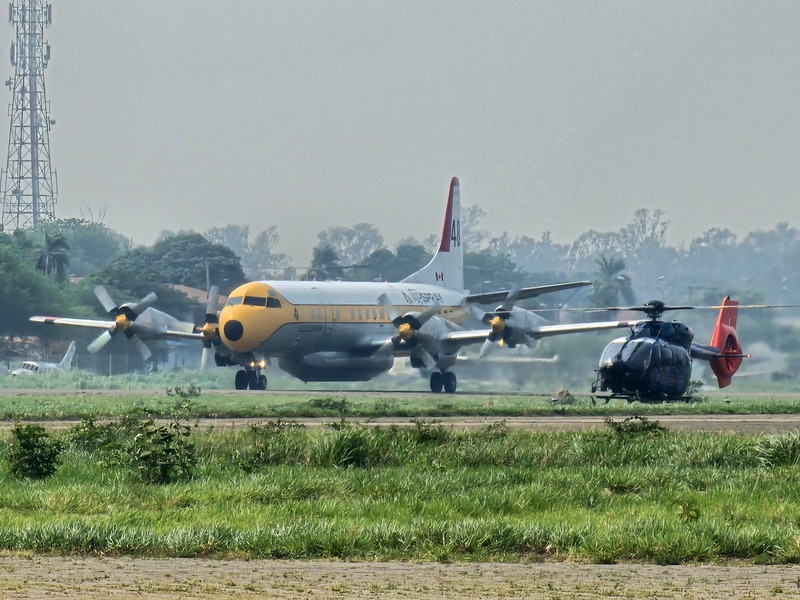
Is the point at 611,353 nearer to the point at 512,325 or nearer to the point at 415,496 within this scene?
the point at 512,325

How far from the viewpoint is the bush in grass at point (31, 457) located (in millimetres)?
20533

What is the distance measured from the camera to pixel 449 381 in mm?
58625

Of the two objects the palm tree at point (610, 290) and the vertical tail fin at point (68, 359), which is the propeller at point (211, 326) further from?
the palm tree at point (610, 290)

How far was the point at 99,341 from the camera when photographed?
186 feet

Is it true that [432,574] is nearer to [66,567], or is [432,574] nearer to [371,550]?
[371,550]

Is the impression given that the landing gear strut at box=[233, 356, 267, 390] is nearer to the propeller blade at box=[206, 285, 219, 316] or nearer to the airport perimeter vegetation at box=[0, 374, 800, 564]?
the propeller blade at box=[206, 285, 219, 316]

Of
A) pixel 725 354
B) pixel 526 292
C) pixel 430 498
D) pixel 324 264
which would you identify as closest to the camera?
pixel 430 498

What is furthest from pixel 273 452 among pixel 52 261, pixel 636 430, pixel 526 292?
pixel 52 261

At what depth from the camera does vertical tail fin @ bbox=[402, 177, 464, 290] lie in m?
65.6

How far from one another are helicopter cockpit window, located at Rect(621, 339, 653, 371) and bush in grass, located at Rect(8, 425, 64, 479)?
23.4m

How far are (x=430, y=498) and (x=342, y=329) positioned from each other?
1524 inches

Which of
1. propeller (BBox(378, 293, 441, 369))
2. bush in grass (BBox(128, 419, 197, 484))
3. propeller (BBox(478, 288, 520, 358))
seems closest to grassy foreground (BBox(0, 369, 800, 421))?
propeller (BBox(378, 293, 441, 369))

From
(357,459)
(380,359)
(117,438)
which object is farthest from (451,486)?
(380,359)

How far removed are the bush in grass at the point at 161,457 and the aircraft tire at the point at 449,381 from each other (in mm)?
37769
